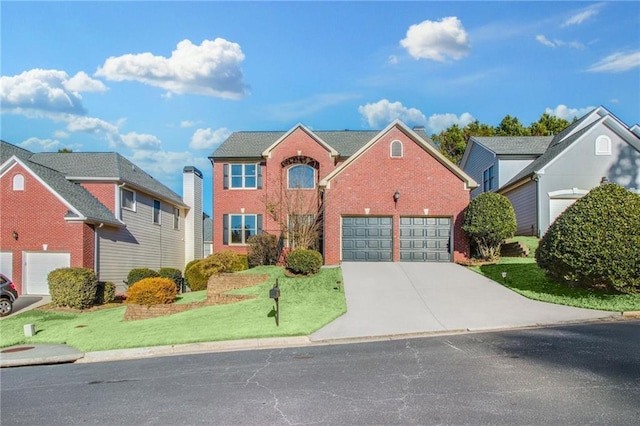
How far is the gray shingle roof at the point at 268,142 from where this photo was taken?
2872 cm

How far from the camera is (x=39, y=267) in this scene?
841 inches

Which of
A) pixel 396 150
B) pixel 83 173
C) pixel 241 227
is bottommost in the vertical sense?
pixel 241 227

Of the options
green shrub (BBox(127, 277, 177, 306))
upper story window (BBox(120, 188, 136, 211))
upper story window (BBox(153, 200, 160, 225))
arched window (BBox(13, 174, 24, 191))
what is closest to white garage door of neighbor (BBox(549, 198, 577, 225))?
green shrub (BBox(127, 277, 177, 306))

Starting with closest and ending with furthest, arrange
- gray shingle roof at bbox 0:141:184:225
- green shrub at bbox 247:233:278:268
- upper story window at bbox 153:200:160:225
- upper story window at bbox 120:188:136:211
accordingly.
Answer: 1. gray shingle roof at bbox 0:141:184:225
2. upper story window at bbox 120:188:136:211
3. green shrub at bbox 247:233:278:268
4. upper story window at bbox 153:200:160:225

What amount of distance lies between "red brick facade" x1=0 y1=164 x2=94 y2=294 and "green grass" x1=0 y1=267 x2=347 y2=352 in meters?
4.00

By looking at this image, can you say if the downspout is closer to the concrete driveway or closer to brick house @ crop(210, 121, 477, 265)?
brick house @ crop(210, 121, 477, 265)

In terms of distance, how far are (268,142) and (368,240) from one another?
1061cm

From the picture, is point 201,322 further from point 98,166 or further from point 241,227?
point 98,166

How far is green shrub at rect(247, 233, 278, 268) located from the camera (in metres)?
25.1

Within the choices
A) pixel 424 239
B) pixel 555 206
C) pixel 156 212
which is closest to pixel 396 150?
pixel 424 239

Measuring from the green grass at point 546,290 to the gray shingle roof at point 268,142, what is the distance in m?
12.4

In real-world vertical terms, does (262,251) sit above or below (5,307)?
above

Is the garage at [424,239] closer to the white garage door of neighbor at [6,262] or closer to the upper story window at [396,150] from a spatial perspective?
the upper story window at [396,150]

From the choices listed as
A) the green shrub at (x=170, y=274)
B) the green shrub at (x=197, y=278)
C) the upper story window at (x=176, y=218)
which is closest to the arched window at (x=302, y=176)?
the green shrub at (x=197, y=278)
